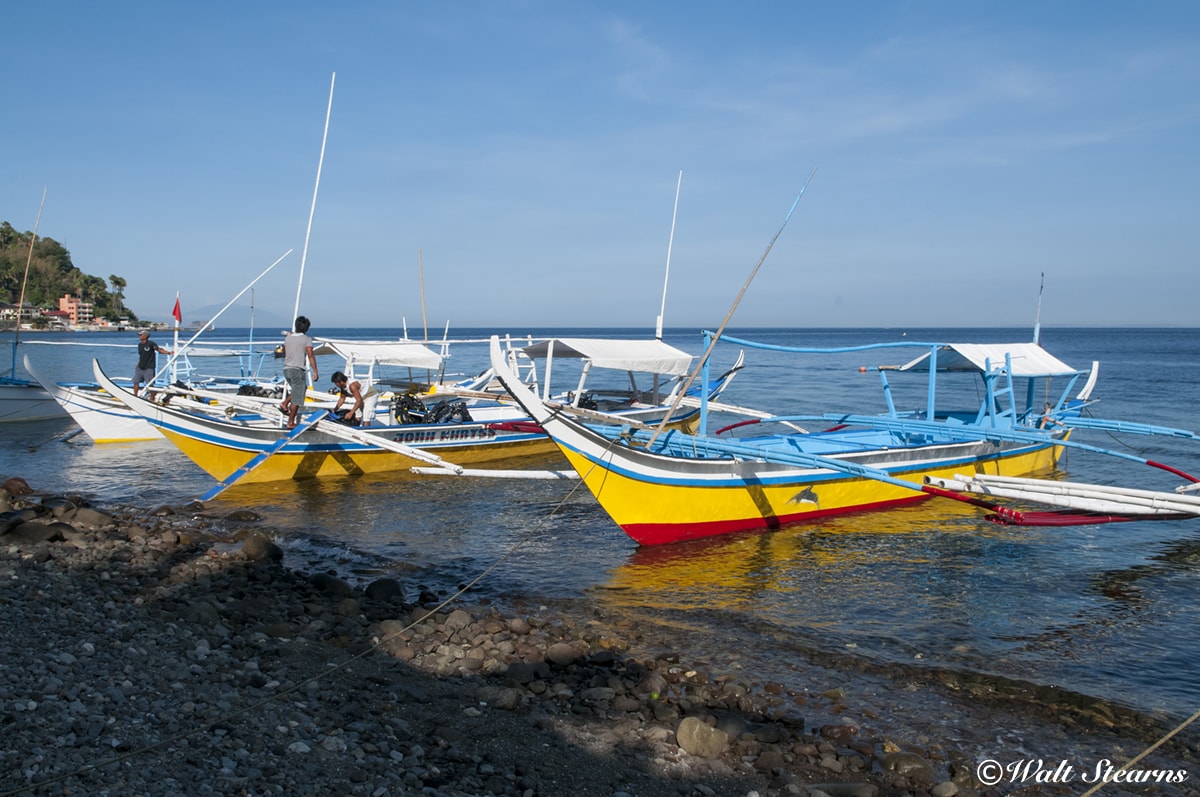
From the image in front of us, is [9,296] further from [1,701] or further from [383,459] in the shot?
[1,701]

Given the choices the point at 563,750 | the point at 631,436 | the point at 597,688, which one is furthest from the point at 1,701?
the point at 631,436

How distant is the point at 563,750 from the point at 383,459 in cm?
1137

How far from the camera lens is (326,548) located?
11.2m

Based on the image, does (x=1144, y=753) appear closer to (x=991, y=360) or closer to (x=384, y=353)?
(x=991, y=360)

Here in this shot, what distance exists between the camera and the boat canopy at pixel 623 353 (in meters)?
15.7

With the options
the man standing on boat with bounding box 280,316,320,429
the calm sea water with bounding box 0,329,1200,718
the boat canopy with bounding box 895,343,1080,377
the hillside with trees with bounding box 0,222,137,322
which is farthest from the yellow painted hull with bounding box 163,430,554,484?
the hillside with trees with bounding box 0,222,137,322

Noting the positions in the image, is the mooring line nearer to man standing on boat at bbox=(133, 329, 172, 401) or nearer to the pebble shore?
the pebble shore

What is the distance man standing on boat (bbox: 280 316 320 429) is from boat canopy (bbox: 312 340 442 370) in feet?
11.4

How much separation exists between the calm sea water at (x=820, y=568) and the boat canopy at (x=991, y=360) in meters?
2.52

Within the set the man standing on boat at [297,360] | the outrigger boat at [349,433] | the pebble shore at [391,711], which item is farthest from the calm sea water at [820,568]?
the man standing on boat at [297,360]

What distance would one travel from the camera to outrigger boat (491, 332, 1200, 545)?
9461 millimetres

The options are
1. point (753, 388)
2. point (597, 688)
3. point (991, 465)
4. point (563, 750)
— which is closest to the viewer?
point (563, 750)

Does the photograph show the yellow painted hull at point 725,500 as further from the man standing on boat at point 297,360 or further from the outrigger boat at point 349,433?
the man standing on boat at point 297,360

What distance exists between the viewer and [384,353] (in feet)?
59.5
